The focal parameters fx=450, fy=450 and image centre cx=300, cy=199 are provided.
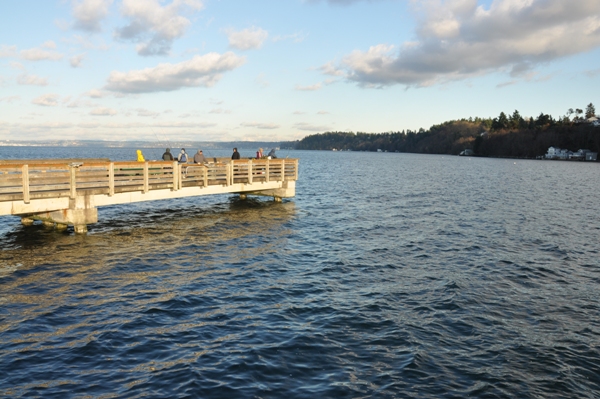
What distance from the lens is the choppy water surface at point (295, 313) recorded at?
8008 millimetres

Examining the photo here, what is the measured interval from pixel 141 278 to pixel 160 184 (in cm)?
1006

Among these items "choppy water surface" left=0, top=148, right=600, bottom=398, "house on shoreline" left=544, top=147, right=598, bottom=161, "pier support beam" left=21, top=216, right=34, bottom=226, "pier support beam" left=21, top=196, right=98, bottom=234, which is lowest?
"choppy water surface" left=0, top=148, right=600, bottom=398

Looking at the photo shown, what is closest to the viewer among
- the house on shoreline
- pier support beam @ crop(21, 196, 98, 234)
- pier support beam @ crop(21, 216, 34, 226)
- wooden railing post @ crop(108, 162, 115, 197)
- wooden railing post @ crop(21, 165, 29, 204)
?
wooden railing post @ crop(21, 165, 29, 204)

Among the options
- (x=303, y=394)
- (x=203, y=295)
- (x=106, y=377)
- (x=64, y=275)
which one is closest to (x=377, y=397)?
(x=303, y=394)

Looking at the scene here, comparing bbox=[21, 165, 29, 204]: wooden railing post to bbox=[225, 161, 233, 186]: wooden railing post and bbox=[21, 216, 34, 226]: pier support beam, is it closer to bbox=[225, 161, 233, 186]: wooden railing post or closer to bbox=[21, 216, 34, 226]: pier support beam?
bbox=[21, 216, 34, 226]: pier support beam

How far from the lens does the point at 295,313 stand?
11211 millimetres

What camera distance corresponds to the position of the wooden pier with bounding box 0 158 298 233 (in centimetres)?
1731

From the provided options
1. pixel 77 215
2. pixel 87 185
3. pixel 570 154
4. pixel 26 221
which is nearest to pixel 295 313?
pixel 77 215

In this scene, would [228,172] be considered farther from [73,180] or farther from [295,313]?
[295,313]

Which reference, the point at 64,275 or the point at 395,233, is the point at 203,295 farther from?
the point at 395,233

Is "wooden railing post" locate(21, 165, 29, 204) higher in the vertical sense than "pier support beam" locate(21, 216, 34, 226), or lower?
higher

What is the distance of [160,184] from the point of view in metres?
22.8

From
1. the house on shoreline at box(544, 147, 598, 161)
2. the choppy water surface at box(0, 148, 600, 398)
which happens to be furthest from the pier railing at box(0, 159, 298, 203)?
the house on shoreline at box(544, 147, 598, 161)

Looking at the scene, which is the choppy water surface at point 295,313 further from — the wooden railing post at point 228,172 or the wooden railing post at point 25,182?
the wooden railing post at point 228,172
